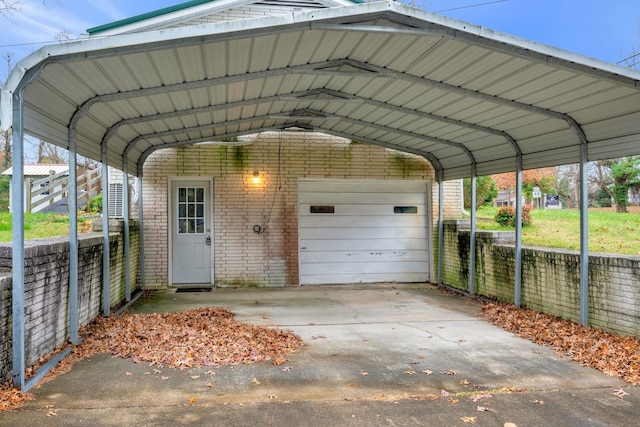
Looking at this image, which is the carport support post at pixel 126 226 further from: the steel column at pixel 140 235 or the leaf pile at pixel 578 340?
the leaf pile at pixel 578 340

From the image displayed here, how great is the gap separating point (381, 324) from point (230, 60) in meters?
3.96

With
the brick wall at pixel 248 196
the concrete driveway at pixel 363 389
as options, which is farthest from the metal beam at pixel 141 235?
the concrete driveway at pixel 363 389

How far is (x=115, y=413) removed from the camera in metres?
3.36

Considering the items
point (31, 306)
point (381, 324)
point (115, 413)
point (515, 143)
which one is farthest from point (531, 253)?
point (31, 306)

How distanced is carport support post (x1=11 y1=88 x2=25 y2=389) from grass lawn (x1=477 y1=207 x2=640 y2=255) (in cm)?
811

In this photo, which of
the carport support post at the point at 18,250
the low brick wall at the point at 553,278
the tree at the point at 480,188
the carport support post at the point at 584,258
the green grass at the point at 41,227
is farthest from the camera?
the tree at the point at 480,188

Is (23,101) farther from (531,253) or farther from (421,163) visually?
(421,163)

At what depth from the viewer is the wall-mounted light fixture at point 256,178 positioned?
9383 mm

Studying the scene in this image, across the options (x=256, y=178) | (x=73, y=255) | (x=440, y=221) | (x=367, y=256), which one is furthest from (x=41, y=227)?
(x=440, y=221)

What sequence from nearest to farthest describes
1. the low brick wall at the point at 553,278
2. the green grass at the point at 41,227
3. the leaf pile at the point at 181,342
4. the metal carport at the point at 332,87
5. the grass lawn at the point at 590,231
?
the metal carport at the point at 332,87 → the leaf pile at the point at 181,342 → the low brick wall at the point at 553,278 → the green grass at the point at 41,227 → the grass lawn at the point at 590,231

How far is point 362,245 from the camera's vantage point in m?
9.87

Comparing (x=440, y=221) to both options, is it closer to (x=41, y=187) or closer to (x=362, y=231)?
(x=362, y=231)

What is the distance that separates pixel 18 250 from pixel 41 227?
707 centimetres

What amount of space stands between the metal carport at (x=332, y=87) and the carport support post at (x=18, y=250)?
1 cm
